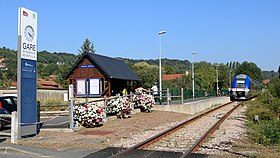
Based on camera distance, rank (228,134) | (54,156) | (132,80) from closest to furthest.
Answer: (54,156)
(228,134)
(132,80)

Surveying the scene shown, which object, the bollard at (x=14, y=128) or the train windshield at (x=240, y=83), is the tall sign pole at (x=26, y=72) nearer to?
the bollard at (x=14, y=128)

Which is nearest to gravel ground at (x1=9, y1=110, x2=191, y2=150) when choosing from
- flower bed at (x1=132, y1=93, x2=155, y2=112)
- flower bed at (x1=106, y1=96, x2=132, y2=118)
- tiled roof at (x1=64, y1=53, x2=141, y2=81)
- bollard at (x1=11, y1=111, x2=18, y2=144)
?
bollard at (x1=11, y1=111, x2=18, y2=144)

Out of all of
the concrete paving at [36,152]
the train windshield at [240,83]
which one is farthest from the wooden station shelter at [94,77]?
the train windshield at [240,83]

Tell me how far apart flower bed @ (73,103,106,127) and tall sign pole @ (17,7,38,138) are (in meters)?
3.01

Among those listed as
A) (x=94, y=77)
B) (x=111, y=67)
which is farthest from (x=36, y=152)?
(x=111, y=67)

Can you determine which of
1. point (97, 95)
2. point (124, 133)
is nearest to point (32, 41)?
point (124, 133)

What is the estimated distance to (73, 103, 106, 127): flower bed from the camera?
16.3m

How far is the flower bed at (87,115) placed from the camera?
16328 mm

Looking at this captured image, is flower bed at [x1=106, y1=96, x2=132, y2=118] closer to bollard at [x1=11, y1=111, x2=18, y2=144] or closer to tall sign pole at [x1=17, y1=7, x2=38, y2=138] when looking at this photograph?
tall sign pole at [x1=17, y1=7, x2=38, y2=138]

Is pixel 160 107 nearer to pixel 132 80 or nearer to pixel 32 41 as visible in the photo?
pixel 132 80

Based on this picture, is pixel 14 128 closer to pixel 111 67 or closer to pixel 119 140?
pixel 119 140

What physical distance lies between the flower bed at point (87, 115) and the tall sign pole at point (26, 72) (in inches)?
118

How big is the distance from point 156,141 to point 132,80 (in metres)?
19.1

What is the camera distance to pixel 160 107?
1062 inches
